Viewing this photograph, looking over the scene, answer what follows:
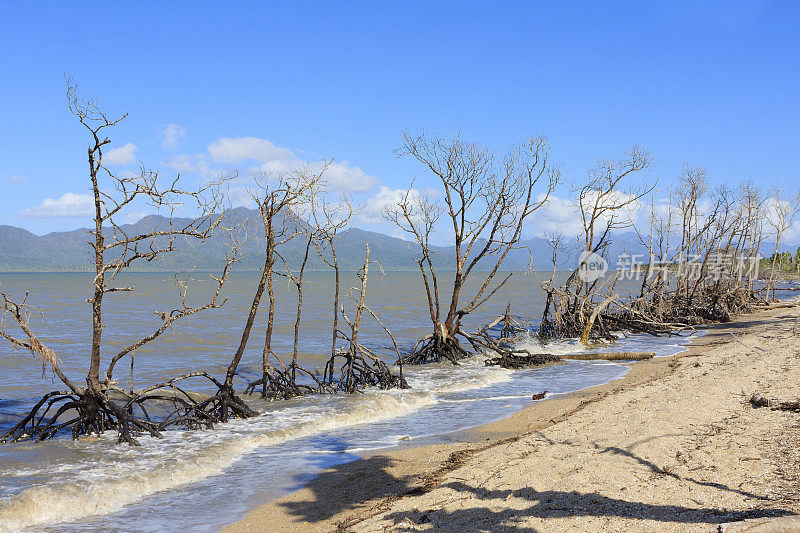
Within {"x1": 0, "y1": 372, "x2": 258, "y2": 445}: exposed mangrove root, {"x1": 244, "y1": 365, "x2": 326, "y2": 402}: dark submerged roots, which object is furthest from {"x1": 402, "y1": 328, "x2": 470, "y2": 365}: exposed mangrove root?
{"x1": 0, "y1": 372, "x2": 258, "y2": 445}: exposed mangrove root

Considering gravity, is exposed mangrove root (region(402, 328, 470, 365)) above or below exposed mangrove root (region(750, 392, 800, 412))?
below

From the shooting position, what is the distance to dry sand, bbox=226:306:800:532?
486cm

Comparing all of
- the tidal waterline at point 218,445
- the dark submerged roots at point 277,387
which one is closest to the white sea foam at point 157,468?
the tidal waterline at point 218,445

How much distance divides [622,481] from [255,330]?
2739cm

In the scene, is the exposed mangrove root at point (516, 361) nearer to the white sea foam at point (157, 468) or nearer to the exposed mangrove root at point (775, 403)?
the white sea foam at point (157, 468)

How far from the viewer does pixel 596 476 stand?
227 inches

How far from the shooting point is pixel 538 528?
4.78m

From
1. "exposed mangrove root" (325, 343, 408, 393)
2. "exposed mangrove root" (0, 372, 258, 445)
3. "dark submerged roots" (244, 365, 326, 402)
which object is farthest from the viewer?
"exposed mangrove root" (325, 343, 408, 393)

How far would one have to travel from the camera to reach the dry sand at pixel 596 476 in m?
4.86
